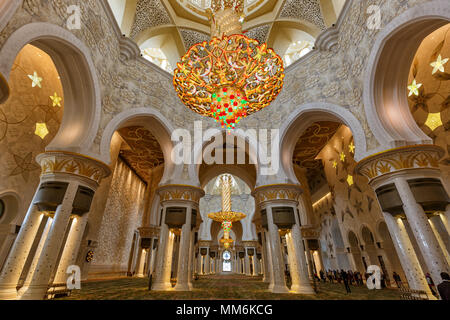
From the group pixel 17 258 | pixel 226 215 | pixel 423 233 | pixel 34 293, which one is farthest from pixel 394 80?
pixel 226 215

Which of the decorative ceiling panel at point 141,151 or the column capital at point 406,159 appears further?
the decorative ceiling panel at point 141,151

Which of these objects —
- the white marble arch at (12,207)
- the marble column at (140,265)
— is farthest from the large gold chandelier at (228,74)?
the marble column at (140,265)

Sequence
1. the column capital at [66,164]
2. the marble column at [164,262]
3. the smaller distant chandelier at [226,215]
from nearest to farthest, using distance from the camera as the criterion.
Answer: the column capital at [66,164], the marble column at [164,262], the smaller distant chandelier at [226,215]

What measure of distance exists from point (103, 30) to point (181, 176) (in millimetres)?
4923

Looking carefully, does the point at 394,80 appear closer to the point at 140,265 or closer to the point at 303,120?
the point at 303,120

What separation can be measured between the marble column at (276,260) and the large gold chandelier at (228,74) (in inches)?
138

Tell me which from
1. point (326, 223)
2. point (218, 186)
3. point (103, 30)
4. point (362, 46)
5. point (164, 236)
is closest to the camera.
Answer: point (362, 46)

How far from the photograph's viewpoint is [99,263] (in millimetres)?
10070

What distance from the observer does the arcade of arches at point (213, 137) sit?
13.3 feet

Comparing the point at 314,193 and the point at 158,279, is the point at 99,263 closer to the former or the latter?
the point at 158,279

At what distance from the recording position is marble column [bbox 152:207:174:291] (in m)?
5.98

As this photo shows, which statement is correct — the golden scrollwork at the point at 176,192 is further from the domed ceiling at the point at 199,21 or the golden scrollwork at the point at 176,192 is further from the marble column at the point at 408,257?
the domed ceiling at the point at 199,21

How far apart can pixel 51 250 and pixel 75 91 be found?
3.83 meters
